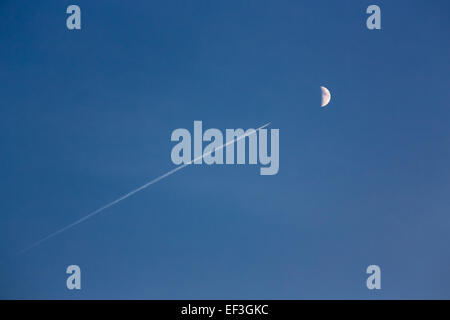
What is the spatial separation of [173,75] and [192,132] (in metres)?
0.32

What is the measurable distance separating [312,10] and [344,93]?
48 centimetres

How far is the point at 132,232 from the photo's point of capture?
8.89 ft

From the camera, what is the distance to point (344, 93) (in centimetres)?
270

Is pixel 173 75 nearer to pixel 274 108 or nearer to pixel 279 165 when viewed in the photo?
pixel 274 108

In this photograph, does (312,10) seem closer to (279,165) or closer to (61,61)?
(279,165)

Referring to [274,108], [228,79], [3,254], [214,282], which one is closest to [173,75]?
[228,79]

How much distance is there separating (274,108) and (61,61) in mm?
1171

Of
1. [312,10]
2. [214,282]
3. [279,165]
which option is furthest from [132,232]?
[312,10]

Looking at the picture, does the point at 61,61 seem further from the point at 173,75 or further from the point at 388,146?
the point at 388,146

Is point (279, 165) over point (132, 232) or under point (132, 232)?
over
